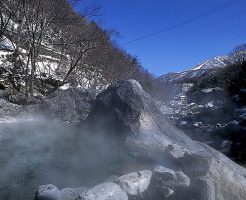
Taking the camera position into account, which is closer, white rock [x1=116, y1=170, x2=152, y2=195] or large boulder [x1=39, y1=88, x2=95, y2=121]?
white rock [x1=116, y1=170, x2=152, y2=195]

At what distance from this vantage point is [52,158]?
9.14 metres

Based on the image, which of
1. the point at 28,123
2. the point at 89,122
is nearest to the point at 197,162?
the point at 89,122

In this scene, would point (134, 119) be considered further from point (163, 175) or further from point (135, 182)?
point (135, 182)

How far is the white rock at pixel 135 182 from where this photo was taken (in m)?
6.34

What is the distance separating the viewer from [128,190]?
631cm

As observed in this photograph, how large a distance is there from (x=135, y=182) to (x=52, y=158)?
11.1 feet

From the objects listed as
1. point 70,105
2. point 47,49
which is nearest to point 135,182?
point 70,105

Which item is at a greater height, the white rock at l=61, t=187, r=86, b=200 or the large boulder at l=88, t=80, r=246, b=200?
the large boulder at l=88, t=80, r=246, b=200

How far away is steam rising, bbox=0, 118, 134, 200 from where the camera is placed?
736 cm

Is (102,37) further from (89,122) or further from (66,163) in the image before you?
(66,163)

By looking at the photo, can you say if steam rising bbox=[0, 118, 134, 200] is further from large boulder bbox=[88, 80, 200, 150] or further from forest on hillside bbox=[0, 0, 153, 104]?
forest on hillside bbox=[0, 0, 153, 104]

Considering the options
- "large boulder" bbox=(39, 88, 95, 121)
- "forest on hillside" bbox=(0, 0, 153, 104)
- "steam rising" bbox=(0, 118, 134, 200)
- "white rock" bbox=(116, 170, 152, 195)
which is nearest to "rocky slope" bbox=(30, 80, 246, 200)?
"white rock" bbox=(116, 170, 152, 195)

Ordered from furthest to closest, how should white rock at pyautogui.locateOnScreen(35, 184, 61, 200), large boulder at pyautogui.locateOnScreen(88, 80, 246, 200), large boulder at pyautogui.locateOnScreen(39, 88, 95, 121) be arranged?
large boulder at pyautogui.locateOnScreen(39, 88, 95, 121)
large boulder at pyautogui.locateOnScreen(88, 80, 246, 200)
white rock at pyautogui.locateOnScreen(35, 184, 61, 200)

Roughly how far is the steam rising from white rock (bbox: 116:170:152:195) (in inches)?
45.4
